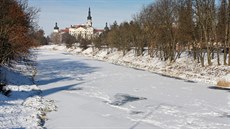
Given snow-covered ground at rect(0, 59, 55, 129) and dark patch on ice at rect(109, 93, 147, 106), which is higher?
snow-covered ground at rect(0, 59, 55, 129)

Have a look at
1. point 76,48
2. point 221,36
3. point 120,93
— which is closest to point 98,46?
point 76,48

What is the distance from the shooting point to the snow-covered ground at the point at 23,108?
17253 mm

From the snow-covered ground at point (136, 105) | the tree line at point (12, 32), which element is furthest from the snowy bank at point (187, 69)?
the tree line at point (12, 32)

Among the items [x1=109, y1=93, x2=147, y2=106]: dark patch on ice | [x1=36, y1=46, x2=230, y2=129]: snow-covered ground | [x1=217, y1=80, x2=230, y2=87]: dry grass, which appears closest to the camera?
[x1=36, y1=46, x2=230, y2=129]: snow-covered ground

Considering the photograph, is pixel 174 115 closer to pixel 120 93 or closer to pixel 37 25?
pixel 120 93

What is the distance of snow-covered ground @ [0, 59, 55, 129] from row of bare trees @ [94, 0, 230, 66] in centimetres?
2625

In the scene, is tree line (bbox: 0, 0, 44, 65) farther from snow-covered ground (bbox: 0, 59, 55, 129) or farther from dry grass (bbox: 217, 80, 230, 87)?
dry grass (bbox: 217, 80, 230, 87)

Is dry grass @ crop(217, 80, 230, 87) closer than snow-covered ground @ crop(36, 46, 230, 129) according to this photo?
No

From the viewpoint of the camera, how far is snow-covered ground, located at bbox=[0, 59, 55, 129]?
56.6 ft

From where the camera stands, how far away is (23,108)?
66.9 ft

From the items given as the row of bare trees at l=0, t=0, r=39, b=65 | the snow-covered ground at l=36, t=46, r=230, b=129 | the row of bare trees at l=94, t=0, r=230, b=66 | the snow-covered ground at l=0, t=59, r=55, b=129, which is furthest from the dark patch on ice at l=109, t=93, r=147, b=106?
the row of bare trees at l=94, t=0, r=230, b=66

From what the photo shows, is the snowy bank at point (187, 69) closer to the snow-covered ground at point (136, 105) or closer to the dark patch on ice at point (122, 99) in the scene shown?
the snow-covered ground at point (136, 105)

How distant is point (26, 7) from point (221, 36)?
26.3 meters

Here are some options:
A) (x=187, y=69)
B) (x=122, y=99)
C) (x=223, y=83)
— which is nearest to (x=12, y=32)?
(x=122, y=99)
